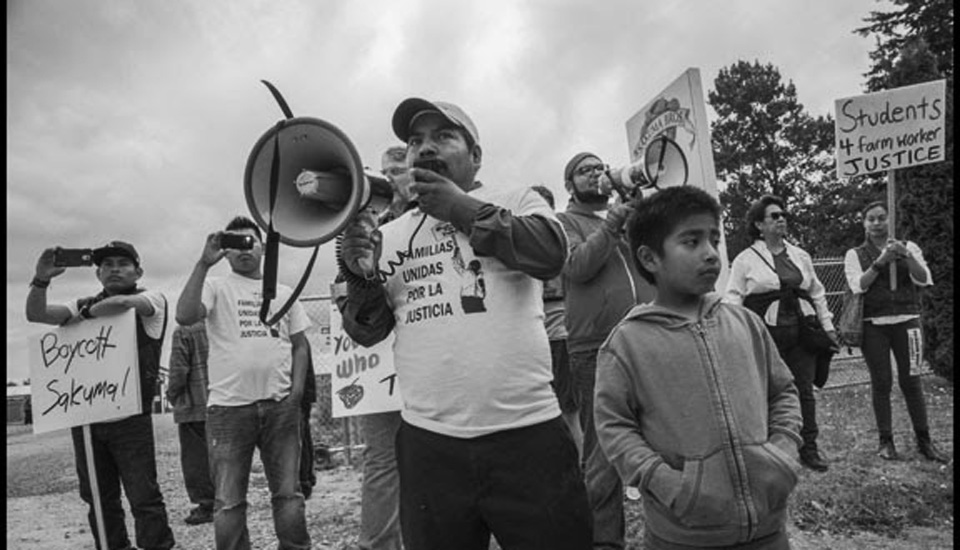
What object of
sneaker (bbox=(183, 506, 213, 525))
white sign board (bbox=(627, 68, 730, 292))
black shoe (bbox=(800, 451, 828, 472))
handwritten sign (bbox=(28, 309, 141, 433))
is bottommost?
sneaker (bbox=(183, 506, 213, 525))

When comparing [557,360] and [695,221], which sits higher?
[695,221]

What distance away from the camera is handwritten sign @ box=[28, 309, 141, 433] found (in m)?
3.78

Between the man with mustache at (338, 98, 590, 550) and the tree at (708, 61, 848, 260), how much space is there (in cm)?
3801

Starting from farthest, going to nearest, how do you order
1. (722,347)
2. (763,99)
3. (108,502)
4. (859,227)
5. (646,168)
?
(763,99) → (859,227) → (108,502) → (646,168) → (722,347)

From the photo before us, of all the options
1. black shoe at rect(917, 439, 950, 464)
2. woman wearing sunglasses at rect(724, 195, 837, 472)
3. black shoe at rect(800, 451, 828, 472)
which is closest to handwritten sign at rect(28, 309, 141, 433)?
woman wearing sunglasses at rect(724, 195, 837, 472)

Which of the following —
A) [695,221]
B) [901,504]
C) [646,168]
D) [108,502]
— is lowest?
[901,504]

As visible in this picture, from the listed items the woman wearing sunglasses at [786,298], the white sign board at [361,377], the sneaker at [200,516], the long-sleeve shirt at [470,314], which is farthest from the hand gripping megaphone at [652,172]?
the sneaker at [200,516]

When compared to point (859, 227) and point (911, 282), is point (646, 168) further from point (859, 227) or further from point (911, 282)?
point (859, 227)

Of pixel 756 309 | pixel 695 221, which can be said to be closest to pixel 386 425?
pixel 695 221

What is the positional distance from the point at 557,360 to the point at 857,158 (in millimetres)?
3485

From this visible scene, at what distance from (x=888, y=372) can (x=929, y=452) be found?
0.64 meters

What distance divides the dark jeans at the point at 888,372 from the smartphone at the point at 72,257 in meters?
5.49

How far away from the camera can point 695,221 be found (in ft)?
7.34

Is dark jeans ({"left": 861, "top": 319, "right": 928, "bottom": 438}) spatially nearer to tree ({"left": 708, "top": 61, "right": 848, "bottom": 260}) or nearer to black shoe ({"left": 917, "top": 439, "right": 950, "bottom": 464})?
black shoe ({"left": 917, "top": 439, "right": 950, "bottom": 464})
